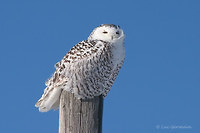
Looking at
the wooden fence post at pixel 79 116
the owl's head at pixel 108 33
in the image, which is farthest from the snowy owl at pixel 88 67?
the wooden fence post at pixel 79 116

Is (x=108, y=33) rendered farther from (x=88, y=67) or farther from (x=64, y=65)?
(x=64, y=65)

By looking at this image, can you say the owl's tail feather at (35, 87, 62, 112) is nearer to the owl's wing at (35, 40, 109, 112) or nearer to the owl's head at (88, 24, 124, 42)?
the owl's wing at (35, 40, 109, 112)

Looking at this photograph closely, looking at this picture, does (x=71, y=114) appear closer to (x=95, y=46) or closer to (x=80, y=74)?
(x=80, y=74)

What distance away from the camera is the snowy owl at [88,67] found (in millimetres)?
4117

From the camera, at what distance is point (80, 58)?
4.16 metres

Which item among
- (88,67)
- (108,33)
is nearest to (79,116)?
(88,67)

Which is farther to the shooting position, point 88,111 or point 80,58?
point 80,58

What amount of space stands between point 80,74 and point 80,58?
0.22m

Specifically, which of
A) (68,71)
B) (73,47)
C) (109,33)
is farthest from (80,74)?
(109,33)

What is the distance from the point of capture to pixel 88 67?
4121 mm

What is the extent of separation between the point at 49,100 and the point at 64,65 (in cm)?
53

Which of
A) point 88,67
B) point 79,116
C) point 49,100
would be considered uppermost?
point 88,67

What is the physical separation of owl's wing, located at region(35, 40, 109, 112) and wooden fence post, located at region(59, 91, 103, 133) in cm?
42

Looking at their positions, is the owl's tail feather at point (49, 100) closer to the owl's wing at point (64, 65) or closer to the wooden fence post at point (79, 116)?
the owl's wing at point (64, 65)
